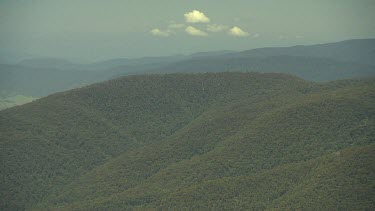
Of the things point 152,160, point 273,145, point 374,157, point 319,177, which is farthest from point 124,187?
point 374,157

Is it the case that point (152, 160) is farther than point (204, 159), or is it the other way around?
point (152, 160)

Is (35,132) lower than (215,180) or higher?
higher

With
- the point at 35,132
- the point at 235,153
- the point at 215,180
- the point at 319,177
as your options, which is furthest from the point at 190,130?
the point at 319,177

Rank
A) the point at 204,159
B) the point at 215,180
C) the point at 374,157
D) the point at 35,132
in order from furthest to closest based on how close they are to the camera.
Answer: the point at 35,132, the point at 204,159, the point at 215,180, the point at 374,157

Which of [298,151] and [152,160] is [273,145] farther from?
[152,160]

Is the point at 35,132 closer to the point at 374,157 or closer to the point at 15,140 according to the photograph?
the point at 15,140

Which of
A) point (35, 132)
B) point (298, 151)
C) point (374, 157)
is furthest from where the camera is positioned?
point (35, 132)

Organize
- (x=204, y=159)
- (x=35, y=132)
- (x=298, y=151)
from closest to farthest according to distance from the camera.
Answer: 1. (x=298, y=151)
2. (x=204, y=159)
3. (x=35, y=132)
